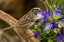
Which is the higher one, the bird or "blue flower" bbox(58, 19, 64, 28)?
the bird

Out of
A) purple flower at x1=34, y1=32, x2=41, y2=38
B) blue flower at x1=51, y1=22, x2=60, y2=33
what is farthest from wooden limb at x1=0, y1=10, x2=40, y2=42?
blue flower at x1=51, y1=22, x2=60, y2=33

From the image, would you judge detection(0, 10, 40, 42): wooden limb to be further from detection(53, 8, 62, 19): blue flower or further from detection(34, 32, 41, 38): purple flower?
detection(53, 8, 62, 19): blue flower

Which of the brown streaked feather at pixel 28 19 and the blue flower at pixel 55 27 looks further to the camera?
the brown streaked feather at pixel 28 19

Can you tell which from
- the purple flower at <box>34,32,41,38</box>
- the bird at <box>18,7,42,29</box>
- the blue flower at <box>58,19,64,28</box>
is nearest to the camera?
the blue flower at <box>58,19,64,28</box>

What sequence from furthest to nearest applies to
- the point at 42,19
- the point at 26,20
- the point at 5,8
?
the point at 5,8 → the point at 26,20 → the point at 42,19

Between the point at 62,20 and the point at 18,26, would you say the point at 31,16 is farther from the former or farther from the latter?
the point at 62,20

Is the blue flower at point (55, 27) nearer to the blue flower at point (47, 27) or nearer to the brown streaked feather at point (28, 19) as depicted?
the blue flower at point (47, 27)

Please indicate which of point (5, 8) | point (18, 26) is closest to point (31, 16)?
point (18, 26)

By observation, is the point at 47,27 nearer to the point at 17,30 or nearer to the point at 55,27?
the point at 55,27

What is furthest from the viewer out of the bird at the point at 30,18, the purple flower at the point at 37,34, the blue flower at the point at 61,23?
the bird at the point at 30,18

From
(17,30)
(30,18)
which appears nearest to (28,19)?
(30,18)

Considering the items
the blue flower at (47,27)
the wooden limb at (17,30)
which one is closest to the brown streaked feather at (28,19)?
the wooden limb at (17,30)
